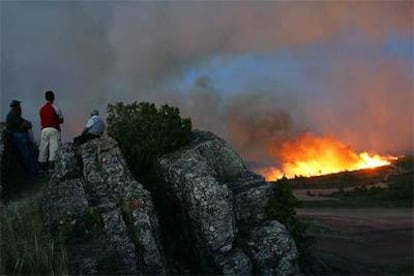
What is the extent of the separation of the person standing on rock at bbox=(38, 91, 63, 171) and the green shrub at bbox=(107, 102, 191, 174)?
144cm

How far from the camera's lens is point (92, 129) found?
18.1 m

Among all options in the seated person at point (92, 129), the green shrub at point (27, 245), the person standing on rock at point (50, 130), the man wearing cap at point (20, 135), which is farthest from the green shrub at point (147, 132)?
the green shrub at point (27, 245)

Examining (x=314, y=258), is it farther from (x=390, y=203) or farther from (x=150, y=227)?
(x=390, y=203)

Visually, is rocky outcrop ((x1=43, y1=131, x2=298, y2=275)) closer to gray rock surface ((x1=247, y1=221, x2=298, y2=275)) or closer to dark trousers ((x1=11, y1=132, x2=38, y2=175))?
gray rock surface ((x1=247, y1=221, x2=298, y2=275))

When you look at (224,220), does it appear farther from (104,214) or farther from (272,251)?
(104,214)

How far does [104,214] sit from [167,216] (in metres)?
2.32

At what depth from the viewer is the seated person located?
17.8m

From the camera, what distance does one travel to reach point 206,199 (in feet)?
52.4

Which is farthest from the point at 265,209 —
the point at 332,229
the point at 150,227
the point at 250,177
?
the point at 332,229

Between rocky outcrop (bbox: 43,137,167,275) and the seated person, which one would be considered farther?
the seated person

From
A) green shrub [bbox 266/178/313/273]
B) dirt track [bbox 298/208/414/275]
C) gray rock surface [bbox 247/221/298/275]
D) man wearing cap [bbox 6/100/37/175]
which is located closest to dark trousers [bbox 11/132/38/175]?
man wearing cap [bbox 6/100/37/175]

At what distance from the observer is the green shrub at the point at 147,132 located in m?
17.6

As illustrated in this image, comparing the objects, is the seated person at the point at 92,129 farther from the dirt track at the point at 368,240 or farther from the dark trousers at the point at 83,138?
the dirt track at the point at 368,240

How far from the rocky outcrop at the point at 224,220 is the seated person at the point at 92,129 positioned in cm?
210
